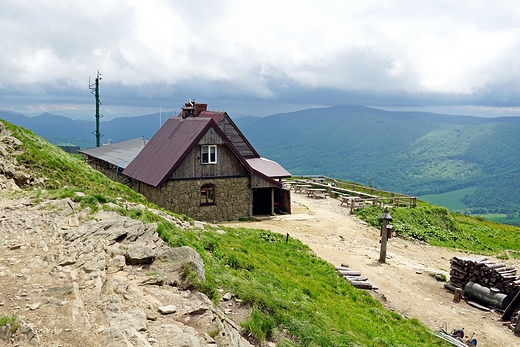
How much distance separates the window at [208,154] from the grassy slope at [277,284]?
9.85 m

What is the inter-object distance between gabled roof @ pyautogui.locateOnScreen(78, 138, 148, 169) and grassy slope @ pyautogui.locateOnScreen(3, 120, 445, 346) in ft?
57.1

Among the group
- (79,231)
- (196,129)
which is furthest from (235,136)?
(79,231)

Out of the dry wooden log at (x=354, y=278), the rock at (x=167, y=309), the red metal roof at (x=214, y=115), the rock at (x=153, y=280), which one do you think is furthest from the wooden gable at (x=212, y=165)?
the rock at (x=167, y=309)

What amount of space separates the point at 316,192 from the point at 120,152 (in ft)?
64.2

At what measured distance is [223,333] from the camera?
7461mm

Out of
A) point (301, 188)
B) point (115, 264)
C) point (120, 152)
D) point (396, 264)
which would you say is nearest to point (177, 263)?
point (115, 264)

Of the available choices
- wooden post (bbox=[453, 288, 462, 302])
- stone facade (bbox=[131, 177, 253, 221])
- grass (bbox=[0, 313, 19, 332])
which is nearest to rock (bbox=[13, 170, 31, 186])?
grass (bbox=[0, 313, 19, 332])

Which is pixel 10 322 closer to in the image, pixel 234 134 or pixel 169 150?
pixel 169 150

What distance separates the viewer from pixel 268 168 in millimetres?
38781

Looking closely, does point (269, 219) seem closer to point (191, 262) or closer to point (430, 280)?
point (430, 280)

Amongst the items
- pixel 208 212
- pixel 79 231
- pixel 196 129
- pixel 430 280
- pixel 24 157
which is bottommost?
pixel 430 280

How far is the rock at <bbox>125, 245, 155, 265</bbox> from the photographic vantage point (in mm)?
9375

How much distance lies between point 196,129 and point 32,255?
2212 cm

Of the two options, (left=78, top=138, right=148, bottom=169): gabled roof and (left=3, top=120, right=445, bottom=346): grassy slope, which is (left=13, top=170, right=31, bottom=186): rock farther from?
(left=78, top=138, right=148, bottom=169): gabled roof
